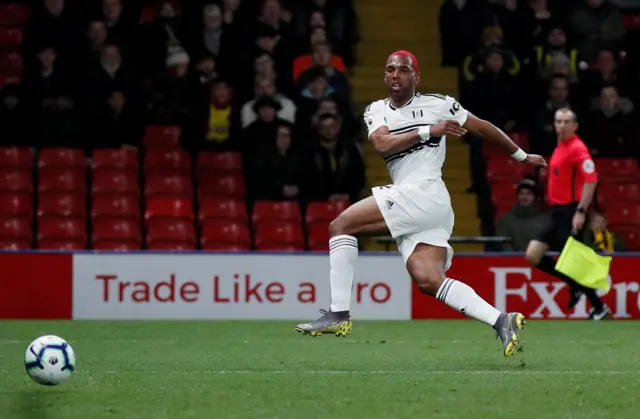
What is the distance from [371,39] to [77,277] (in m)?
6.67

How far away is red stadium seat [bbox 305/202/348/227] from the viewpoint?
15.3 metres

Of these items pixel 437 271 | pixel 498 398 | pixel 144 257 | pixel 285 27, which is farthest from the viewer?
pixel 285 27

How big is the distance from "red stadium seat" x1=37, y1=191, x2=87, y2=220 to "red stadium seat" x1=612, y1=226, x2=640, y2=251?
239 inches

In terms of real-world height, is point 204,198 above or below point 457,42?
below

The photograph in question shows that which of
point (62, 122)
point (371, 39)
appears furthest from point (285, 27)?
point (62, 122)

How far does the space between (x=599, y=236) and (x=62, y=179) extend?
589 centimetres

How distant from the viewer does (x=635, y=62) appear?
17766 mm

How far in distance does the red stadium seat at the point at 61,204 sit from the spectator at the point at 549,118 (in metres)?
5.47

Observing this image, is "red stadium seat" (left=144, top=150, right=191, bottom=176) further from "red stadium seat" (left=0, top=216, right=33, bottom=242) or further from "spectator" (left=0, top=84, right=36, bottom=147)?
"red stadium seat" (left=0, top=216, right=33, bottom=242)

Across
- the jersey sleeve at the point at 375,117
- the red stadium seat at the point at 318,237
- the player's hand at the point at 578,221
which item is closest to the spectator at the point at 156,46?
the red stadium seat at the point at 318,237

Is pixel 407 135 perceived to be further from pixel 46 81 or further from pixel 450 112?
pixel 46 81

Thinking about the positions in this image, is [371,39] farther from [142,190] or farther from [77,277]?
[77,277]

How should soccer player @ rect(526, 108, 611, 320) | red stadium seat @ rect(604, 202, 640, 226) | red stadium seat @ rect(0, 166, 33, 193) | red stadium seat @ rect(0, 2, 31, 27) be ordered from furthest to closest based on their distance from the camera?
red stadium seat @ rect(0, 2, 31, 27) → red stadium seat @ rect(604, 202, 640, 226) → red stadium seat @ rect(0, 166, 33, 193) → soccer player @ rect(526, 108, 611, 320)

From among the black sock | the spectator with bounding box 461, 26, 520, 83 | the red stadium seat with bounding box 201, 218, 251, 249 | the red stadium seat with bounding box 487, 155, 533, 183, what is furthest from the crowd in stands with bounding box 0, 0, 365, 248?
the black sock
